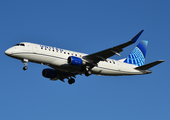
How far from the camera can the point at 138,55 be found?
50.6 meters

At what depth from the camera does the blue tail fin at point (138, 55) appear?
47750 millimetres

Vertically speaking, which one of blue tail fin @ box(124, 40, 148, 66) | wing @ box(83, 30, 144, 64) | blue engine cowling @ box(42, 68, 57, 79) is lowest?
blue engine cowling @ box(42, 68, 57, 79)

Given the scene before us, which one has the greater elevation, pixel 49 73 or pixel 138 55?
pixel 138 55

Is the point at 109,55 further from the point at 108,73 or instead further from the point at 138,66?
the point at 138,66

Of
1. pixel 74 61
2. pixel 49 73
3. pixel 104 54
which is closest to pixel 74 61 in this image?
pixel 74 61

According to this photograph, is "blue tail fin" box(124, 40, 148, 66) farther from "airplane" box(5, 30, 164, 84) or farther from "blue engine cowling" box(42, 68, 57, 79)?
"blue engine cowling" box(42, 68, 57, 79)

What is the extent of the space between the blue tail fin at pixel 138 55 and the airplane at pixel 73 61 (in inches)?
31.5

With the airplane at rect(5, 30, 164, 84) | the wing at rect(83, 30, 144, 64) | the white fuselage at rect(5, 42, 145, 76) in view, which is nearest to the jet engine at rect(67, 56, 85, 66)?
the airplane at rect(5, 30, 164, 84)

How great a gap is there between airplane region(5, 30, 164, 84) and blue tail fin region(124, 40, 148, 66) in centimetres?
80

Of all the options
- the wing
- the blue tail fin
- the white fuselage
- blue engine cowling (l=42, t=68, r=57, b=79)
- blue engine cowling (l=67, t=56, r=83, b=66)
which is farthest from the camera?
the blue tail fin

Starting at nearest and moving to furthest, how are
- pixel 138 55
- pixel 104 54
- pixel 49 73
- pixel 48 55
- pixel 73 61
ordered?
pixel 48 55 < pixel 73 61 < pixel 104 54 < pixel 49 73 < pixel 138 55

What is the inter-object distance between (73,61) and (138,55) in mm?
16667

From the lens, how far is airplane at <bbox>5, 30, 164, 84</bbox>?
3719cm

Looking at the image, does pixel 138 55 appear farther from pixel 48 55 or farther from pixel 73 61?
pixel 48 55
